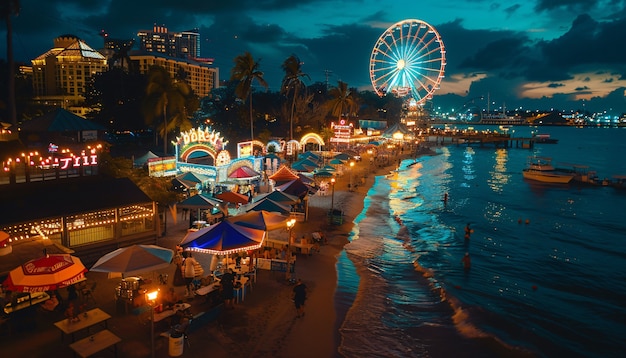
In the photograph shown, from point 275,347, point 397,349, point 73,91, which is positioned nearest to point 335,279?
point 397,349

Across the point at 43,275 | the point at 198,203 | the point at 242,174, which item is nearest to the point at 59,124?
the point at 242,174

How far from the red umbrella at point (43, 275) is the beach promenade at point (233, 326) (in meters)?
1.32

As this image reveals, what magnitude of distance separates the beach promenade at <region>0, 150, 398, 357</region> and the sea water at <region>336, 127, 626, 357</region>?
726 millimetres

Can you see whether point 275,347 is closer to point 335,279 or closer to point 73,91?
point 335,279

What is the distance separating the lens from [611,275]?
20.8 metres

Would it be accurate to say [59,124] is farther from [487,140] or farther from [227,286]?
[487,140]

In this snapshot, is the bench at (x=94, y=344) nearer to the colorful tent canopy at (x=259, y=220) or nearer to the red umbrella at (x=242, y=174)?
the colorful tent canopy at (x=259, y=220)

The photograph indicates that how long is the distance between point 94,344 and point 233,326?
3.53m

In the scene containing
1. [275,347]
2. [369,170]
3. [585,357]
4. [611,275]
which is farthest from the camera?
[369,170]

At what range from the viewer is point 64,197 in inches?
591

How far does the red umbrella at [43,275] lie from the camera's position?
9641 mm

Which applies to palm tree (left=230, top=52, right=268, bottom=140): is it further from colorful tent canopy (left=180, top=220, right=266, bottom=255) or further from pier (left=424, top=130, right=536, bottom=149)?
pier (left=424, top=130, right=536, bottom=149)

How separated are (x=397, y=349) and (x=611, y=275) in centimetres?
1511

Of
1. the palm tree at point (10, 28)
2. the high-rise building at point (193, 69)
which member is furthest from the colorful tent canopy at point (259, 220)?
the high-rise building at point (193, 69)
